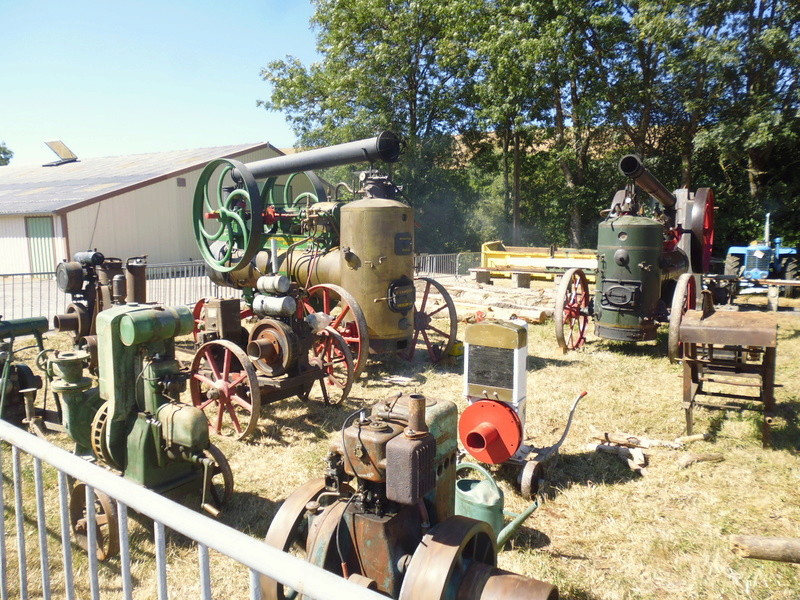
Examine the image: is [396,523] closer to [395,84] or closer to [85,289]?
[85,289]

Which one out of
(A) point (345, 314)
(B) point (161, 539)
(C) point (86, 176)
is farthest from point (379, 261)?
(C) point (86, 176)

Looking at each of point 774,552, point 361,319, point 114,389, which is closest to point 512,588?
point 774,552

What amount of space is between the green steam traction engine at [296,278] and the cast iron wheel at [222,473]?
0.91 metres

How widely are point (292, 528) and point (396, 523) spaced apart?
45cm

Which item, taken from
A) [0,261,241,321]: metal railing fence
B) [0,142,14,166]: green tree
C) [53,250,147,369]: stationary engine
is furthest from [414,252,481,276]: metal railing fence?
[0,142,14,166]: green tree

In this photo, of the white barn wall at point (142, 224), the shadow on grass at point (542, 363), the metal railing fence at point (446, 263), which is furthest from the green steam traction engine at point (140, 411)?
the white barn wall at point (142, 224)

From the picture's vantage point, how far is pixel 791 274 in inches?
514

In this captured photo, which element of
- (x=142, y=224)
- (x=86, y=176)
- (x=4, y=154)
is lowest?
(x=142, y=224)

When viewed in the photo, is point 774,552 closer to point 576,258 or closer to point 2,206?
point 576,258

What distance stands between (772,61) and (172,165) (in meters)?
18.7

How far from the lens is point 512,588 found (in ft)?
6.60

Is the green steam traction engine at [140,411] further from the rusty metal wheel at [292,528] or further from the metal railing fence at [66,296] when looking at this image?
the metal railing fence at [66,296]

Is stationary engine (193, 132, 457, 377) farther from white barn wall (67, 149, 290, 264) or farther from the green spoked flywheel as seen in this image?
white barn wall (67, 149, 290, 264)

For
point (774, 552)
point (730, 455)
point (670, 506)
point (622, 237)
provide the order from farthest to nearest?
1. point (622, 237)
2. point (730, 455)
3. point (670, 506)
4. point (774, 552)
